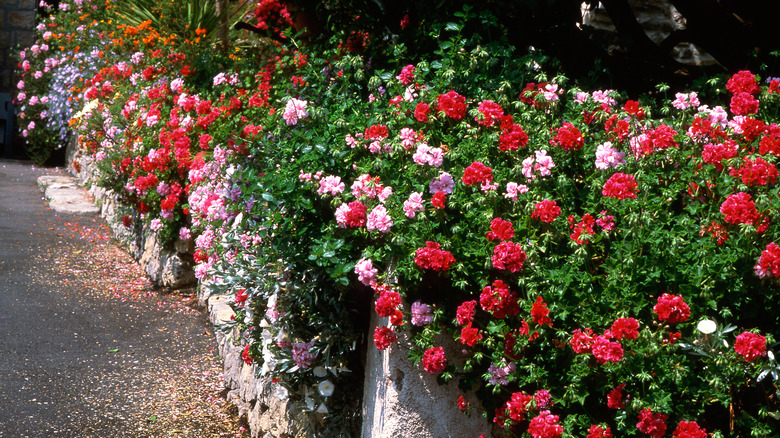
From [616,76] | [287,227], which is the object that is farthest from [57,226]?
[616,76]

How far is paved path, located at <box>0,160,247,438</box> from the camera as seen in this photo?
3375mm

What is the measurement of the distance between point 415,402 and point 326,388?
1.56ft

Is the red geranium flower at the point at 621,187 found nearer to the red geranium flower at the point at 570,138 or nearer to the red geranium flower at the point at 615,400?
the red geranium flower at the point at 570,138

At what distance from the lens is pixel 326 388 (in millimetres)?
2783

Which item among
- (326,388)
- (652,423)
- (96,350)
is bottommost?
(96,350)

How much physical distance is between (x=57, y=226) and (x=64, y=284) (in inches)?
68.5

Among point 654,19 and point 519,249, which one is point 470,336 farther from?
point 654,19

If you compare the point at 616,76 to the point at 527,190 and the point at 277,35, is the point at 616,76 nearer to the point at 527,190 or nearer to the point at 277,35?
the point at 527,190

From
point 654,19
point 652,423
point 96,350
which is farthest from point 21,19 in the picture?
point 652,423

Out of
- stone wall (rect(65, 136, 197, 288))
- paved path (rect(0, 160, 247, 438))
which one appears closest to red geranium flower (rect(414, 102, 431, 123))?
→ paved path (rect(0, 160, 247, 438))

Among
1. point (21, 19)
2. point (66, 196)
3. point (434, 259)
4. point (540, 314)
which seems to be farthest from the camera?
point (21, 19)

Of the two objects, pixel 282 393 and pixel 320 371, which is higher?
pixel 320 371

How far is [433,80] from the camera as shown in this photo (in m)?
3.10

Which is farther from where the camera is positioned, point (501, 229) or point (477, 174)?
Result: point (477, 174)
